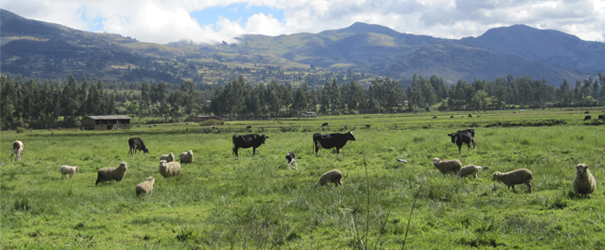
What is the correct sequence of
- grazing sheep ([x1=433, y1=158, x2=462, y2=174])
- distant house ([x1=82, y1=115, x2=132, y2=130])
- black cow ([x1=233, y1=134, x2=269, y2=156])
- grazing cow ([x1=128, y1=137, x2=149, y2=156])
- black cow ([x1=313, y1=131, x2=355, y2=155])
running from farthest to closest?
1. distant house ([x1=82, y1=115, x2=132, y2=130])
2. grazing cow ([x1=128, y1=137, x2=149, y2=156])
3. black cow ([x1=233, y1=134, x2=269, y2=156])
4. black cow ([x1=313, y1=131, x2=355, y2=155])
5. grazing sheep ([x1=433, y1=158, x2=462, y2=174])

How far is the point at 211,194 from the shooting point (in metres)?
12.8

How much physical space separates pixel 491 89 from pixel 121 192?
204314mm

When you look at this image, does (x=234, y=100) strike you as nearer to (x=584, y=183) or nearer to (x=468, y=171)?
(x=468, y=171)

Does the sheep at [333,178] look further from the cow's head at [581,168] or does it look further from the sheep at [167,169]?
the sheep at [167,169]

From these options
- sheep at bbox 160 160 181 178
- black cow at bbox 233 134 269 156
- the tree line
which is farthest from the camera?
the tree line

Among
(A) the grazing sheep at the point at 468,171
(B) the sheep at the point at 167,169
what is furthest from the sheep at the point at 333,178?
Answer: (B) the sheep at the point at 167,169

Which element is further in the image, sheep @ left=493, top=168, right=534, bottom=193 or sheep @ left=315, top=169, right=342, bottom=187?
sheep @ left=315, top=169, right=342, bottom=187

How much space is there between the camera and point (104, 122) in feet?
309

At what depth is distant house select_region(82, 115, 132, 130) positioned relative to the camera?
92.4 m

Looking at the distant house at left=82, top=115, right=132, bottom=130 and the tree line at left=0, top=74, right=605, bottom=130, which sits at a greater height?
the tree line at left=0, top=74, right=605, bottom=130

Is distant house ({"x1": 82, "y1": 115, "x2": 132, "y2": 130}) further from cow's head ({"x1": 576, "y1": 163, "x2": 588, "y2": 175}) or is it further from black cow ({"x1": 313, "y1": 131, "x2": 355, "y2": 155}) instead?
cow's head ({"x1": 576, "y1": 163, "x2": 588, "y2": 175})

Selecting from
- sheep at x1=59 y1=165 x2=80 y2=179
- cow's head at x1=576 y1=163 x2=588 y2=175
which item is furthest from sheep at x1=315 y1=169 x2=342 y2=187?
sheep at x1=59 y1=165 x2=80 y2=179

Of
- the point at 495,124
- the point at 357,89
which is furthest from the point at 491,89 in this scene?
the point at 495,124

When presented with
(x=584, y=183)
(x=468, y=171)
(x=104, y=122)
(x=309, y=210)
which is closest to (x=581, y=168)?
(x=584, y=183)
